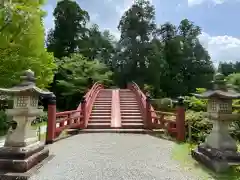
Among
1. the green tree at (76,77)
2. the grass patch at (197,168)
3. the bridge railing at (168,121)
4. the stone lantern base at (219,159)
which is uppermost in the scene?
the green tree at (76,77)

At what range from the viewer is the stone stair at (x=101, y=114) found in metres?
13.0

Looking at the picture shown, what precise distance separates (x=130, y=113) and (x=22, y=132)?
9.18 meters

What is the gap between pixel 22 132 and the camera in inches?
242

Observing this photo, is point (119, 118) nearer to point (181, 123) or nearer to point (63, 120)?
point (63, 120)

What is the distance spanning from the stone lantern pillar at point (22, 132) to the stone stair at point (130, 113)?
22.6 ft

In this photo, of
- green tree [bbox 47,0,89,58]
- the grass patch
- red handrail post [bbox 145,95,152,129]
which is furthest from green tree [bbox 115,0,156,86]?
the grass patch

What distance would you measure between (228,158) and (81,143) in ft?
17.4

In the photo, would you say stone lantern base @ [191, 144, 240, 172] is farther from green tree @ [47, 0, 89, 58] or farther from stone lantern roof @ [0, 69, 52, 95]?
green tree @ [47, 0, 89, 58]

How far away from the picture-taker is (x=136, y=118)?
1409 centimetres

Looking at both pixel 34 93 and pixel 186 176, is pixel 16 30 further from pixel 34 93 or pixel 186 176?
pixel 186 176

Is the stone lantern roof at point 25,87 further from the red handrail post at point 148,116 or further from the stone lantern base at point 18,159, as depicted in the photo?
the red handrail post at point 148,116

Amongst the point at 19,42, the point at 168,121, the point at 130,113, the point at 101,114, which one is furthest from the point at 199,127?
the point at 19,42

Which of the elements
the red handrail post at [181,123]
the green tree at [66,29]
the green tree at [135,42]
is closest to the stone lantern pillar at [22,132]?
the red handrail post at [181,123]

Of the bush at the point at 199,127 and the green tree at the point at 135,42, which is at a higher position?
the green tree at the point at 135,42
